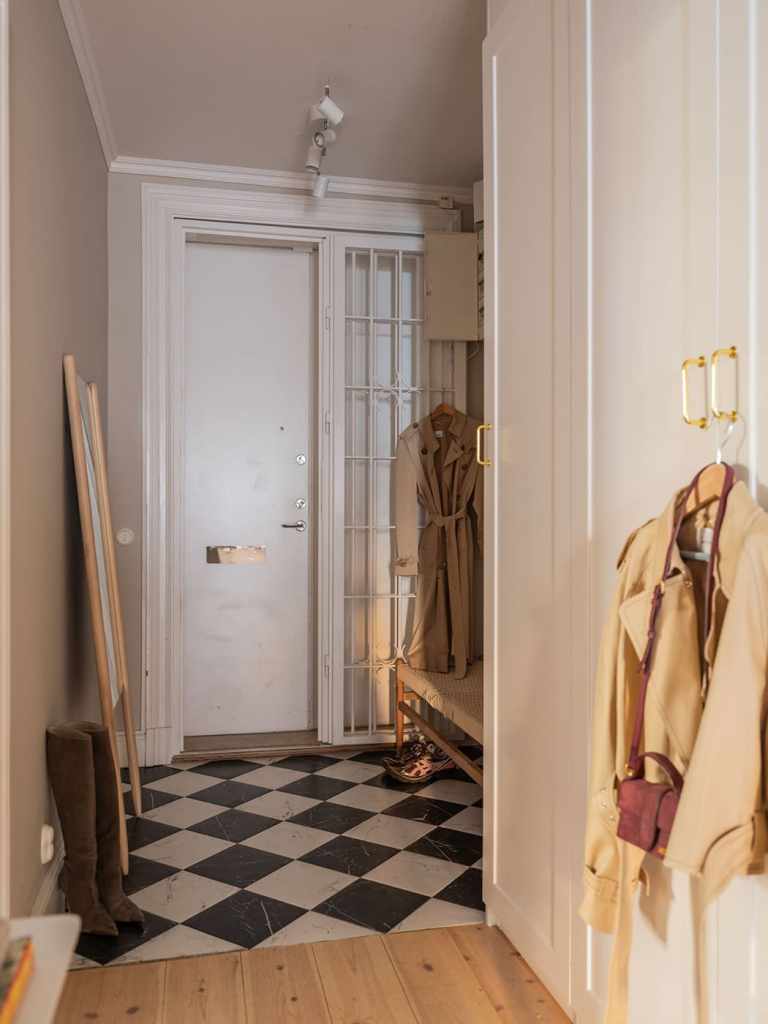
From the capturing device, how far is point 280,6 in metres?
2.54

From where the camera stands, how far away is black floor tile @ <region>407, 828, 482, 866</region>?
8.92ft

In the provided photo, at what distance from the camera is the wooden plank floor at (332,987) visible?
6.07ft

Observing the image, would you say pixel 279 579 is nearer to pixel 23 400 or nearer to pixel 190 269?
pixel 190 269

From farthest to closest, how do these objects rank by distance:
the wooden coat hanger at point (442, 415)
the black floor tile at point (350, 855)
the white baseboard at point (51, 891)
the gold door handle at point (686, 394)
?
the wooden coat hanger at point (442, 415)
the black floor tile at point (350, 855)
the white baseboard at point (51, 891)
the gold door handle at point (686, 394)

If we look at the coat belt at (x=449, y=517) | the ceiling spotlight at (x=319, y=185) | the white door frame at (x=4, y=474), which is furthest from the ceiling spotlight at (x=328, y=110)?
the coat belt at (x=449, y=517)

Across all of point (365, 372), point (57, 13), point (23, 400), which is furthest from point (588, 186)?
point (365, 372)

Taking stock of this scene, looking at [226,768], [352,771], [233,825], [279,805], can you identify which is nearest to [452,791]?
[352,771]

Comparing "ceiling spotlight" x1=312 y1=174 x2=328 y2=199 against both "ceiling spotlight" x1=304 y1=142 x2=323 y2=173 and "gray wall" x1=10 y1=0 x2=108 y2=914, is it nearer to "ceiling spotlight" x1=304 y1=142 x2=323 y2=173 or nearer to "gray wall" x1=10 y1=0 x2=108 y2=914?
"ceiling spotlight" x1=304 y1=142 x2=323 y2=173

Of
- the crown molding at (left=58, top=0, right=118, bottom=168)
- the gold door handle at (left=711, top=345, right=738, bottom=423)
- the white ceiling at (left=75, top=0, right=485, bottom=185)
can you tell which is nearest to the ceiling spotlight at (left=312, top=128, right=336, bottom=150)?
the white ceiling at (left=75, top=0, right=485, bottom=185)

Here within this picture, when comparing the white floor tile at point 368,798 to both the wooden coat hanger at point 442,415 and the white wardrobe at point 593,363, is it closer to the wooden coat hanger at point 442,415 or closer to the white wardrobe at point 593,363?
the white wardrobe at point 593,363

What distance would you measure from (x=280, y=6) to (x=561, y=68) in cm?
116

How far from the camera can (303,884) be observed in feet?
8.20

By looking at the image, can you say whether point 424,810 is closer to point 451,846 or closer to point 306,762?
point 451,846

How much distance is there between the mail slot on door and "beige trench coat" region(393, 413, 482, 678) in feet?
2.23
